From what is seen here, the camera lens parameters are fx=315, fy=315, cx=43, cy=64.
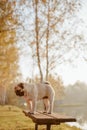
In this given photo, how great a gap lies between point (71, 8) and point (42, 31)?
6.30 ft

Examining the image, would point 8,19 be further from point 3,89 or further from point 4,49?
point 3,89

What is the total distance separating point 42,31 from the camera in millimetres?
16609

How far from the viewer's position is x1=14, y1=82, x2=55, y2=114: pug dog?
653 centimetres

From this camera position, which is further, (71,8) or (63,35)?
(63,35)

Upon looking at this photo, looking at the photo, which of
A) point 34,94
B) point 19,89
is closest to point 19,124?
point 34,94

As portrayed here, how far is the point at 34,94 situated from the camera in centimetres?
663

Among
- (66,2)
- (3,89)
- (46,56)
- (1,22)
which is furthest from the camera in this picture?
(3,89)

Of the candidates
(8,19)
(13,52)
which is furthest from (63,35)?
(13,52)

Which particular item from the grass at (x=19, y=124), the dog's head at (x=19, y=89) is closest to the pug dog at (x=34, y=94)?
the dog's head at (x=19, y=89)

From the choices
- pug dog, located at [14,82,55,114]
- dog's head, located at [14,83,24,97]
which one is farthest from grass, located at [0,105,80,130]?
dog's head, located at [14,83,24,97]

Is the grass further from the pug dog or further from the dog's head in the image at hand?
the dog's head

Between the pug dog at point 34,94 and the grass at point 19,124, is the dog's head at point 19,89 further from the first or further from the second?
the grass at point 19,124

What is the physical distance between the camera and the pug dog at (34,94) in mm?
6527

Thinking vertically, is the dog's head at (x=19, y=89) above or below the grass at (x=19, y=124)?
above
